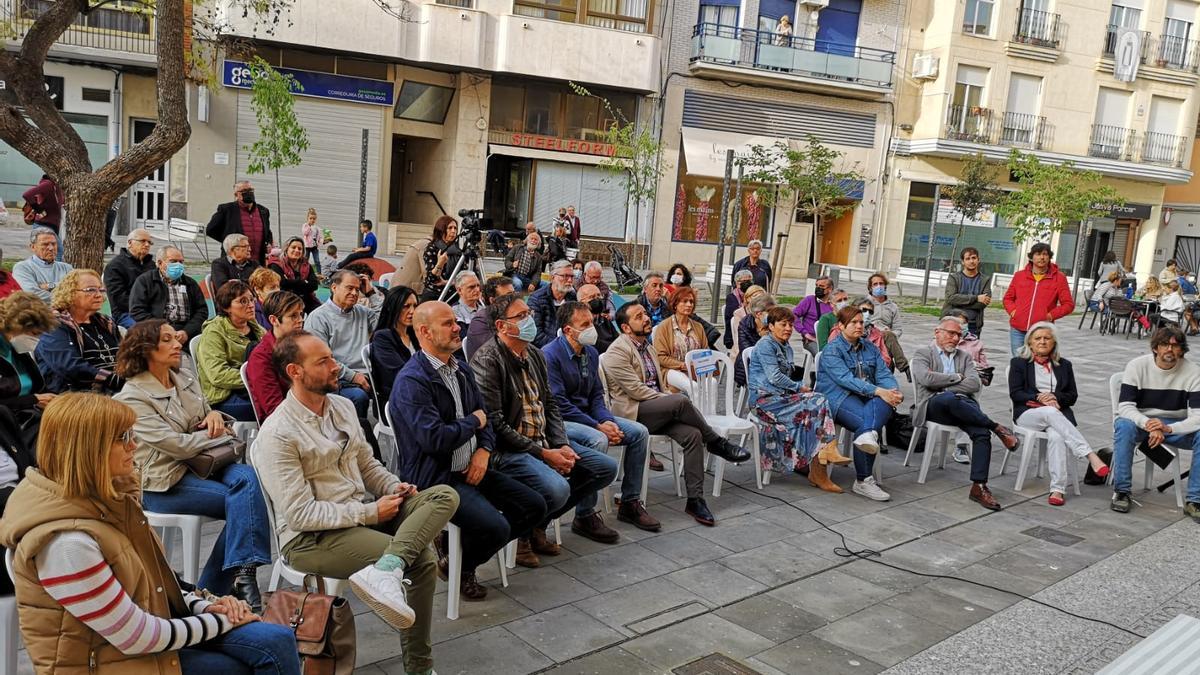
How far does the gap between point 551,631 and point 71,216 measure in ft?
23.7

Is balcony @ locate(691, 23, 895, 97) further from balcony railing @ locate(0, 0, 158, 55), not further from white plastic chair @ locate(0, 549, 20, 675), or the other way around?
white plastic chair @ locate(0, 549, 20, 675)

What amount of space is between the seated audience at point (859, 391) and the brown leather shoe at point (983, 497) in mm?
697

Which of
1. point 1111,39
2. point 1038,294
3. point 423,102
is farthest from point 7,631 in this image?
point 1111,39

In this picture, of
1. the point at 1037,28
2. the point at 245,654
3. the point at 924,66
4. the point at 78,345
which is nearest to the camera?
the point at 245,654

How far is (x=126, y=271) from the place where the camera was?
825cm

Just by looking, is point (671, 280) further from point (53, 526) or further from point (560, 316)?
point (53, 526)

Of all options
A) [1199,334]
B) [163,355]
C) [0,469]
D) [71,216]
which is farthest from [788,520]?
[1199,334]

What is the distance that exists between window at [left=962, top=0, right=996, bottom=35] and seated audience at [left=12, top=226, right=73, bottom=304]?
2781 cm

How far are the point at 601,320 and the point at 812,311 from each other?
2694mm

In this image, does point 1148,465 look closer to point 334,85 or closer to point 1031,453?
point 1031,453

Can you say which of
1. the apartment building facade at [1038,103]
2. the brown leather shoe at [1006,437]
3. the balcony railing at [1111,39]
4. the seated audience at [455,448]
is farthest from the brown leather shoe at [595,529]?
the balcony railing at [1111,39]

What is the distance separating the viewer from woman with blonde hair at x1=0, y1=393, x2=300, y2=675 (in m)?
2.54

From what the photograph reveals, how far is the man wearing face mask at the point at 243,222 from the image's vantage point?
10.7 m

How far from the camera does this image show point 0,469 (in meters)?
3.91
